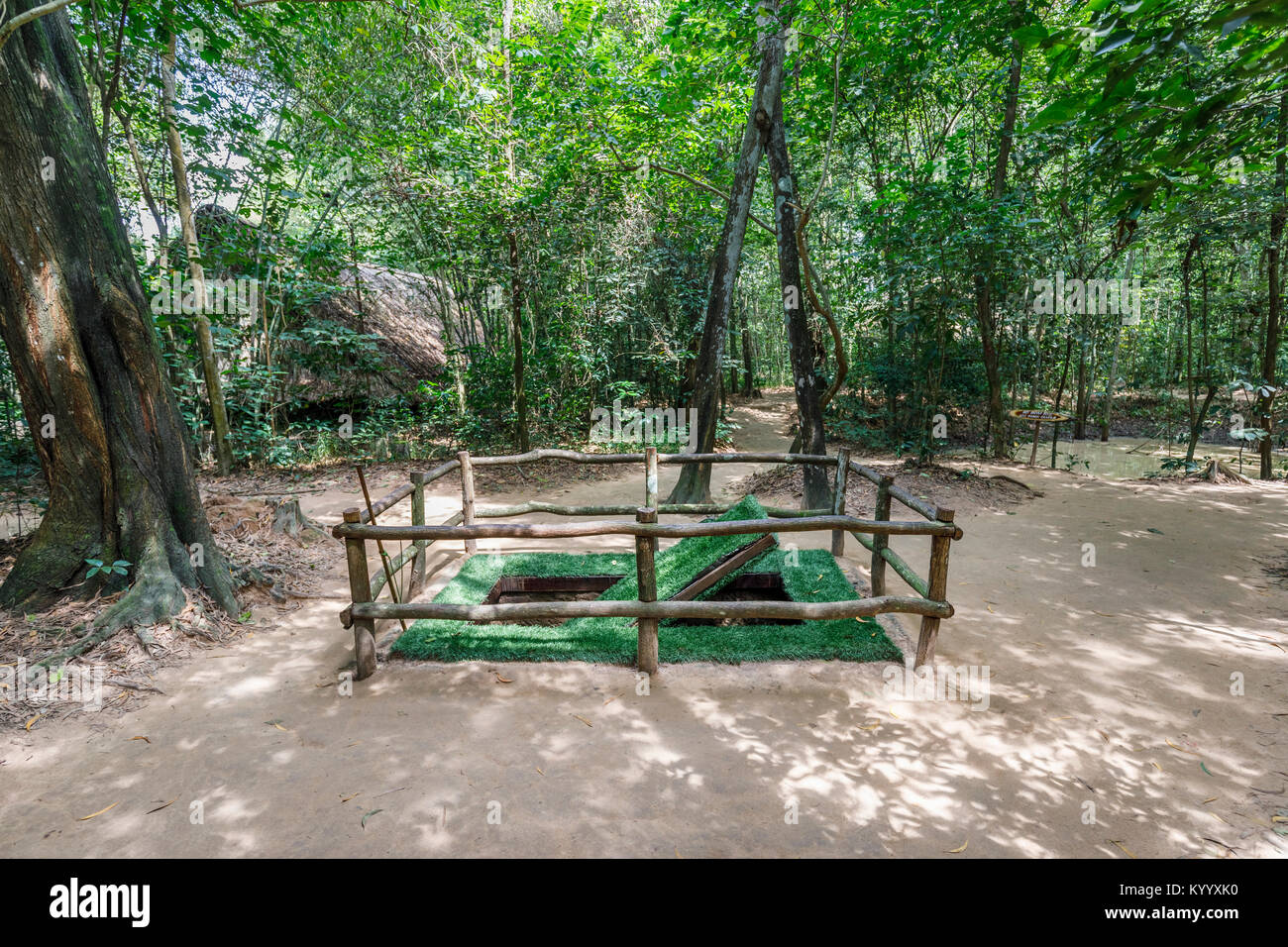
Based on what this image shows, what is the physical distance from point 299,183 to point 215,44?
156 inches

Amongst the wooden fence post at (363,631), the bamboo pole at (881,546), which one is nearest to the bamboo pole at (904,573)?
the bamboo pole at (881,546)

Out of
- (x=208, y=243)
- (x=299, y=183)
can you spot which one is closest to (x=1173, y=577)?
(x=299, y=183)

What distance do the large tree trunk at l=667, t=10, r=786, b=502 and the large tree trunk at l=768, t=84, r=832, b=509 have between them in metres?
0.25

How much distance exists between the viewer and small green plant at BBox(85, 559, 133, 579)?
3.62m

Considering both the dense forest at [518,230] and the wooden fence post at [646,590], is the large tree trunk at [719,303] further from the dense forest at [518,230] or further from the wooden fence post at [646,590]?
the wooden fence post at [646,590]

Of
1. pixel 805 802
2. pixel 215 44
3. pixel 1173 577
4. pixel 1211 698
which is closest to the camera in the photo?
pixel 805 802

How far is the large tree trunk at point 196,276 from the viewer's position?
7266 millimetres

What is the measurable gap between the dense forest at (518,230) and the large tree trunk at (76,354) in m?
0.02

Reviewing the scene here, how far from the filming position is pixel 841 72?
7.30 metres

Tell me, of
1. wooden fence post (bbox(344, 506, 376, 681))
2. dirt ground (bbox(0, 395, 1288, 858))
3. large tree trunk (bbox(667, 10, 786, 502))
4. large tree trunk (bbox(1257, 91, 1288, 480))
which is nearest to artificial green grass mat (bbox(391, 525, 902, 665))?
dirt ground (bbox(0, 395, 1288, 858))

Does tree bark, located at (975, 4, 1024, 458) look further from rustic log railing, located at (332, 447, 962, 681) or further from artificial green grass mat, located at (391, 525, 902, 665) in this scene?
rustic log railing, located at (332, 447, 962, 681)

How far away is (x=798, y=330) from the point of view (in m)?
6.70
